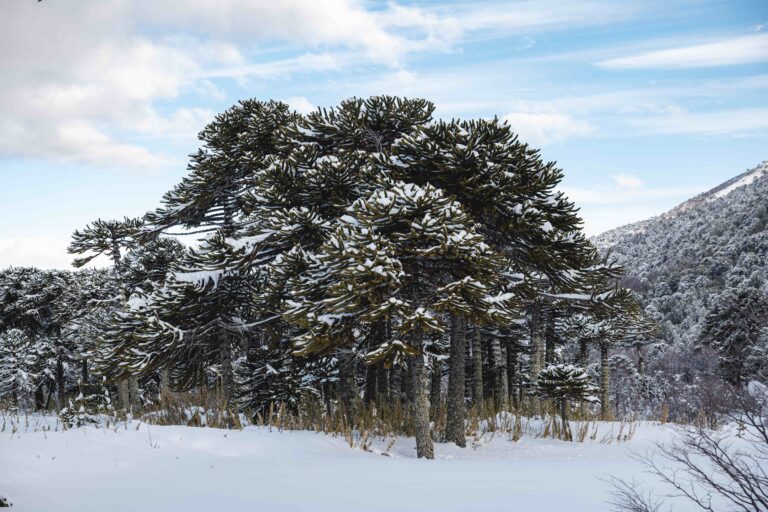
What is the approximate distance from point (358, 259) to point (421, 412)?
3265 millimetres

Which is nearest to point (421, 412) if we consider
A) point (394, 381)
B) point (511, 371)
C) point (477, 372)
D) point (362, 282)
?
point (362, 282)

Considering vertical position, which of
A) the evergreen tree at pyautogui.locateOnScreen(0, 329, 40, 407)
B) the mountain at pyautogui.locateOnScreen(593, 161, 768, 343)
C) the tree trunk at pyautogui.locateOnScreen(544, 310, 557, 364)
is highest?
the mountain at pyautogui.locateOnScreen(593, 161, 768, 343)

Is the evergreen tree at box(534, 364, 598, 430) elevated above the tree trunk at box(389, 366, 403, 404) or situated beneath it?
elevated above

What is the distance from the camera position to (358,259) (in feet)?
27.7

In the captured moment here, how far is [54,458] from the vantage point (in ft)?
18.8

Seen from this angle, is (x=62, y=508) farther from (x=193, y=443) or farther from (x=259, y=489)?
(x=193, y=443)

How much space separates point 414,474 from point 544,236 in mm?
6449

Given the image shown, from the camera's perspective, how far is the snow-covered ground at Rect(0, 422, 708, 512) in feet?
15.3

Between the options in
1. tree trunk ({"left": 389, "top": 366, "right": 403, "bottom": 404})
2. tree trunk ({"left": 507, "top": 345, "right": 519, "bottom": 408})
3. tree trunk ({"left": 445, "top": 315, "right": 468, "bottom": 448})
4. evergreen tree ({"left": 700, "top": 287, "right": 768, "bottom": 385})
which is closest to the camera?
tree trunk ({"left": 445, "top": 315, "right": 468, "bottom": 448})

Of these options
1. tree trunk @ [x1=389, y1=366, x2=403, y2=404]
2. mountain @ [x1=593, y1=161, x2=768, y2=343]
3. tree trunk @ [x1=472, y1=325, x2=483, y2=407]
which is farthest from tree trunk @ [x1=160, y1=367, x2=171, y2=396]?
mountain @ [x1=593, y1=161, x2=768, y2=343]

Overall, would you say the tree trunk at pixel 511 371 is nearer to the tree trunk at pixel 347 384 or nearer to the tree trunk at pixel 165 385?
the tree trunk at pixel 347 384

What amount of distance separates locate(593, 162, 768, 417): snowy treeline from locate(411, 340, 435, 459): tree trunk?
5040 millimetres

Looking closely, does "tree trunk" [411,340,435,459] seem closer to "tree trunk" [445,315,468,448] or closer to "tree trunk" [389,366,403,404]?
"tree trunk" [445,315,468,448]

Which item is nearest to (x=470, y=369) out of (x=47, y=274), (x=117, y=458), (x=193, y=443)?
(x=193, y=443)
